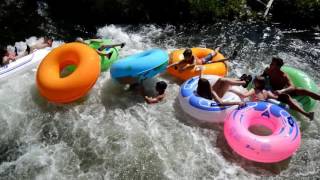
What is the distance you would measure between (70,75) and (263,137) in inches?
152

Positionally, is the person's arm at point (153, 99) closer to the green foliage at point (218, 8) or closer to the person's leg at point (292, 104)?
the person's leg at point (292, 104)

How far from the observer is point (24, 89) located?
8.97 metres

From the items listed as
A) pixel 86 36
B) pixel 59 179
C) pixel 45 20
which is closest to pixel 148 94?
pixel 59 179

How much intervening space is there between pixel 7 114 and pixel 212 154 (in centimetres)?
419

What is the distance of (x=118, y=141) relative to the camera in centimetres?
761

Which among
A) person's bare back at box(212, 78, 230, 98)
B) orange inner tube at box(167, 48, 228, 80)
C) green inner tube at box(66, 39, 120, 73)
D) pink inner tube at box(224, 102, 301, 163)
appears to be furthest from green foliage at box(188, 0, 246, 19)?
pink inner tube at box(224, 102, 301, 163)

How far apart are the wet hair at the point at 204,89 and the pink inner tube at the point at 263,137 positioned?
0.62 m

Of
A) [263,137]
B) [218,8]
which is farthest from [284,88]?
[218,8]

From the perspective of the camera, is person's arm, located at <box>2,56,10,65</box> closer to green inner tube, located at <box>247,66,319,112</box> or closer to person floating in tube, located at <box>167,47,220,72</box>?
person floating in tube, located at <box>167,47,220,72</box>

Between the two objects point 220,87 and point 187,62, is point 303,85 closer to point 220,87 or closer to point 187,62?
point 220,87

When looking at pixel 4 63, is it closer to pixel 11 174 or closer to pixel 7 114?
pixel 7 114

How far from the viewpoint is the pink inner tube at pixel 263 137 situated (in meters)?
6.68

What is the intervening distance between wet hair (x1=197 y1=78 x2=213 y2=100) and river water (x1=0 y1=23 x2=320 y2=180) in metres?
0.55

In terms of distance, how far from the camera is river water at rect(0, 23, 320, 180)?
7012 mm
